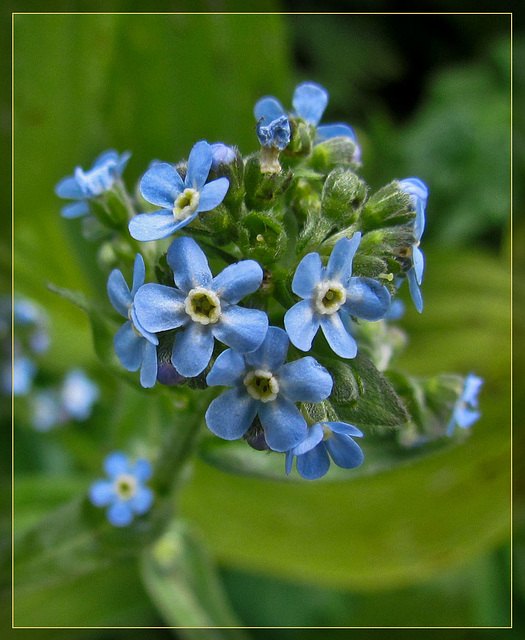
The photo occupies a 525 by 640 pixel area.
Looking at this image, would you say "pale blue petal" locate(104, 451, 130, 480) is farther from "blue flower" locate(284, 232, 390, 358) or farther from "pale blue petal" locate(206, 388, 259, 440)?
"blue flower" locate(284, 232, 390, 358)

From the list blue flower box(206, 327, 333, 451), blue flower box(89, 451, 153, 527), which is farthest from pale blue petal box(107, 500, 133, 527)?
blue flower box(206, 327, 333, 451)

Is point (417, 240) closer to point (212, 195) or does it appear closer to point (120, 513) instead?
point (212, 195)

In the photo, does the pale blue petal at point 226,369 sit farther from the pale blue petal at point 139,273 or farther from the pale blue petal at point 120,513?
the pale blue petal at point 120,513

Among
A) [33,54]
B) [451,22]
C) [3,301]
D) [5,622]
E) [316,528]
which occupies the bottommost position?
[5,622]

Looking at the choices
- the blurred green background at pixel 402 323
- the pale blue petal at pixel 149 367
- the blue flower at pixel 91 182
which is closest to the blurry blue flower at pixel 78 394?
the blurred green background at pixel 402 323

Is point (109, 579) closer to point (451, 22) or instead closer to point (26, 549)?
point (26, 549)

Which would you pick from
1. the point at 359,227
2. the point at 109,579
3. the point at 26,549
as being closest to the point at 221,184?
the point at 359,227

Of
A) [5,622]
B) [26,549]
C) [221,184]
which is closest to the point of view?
[221,184]
